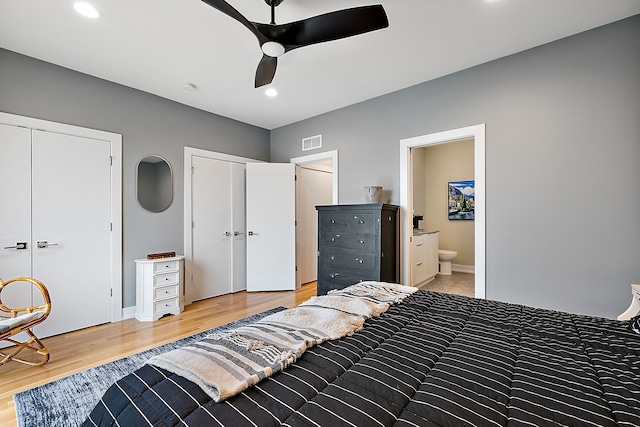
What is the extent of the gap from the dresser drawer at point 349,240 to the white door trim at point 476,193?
1.63 ft

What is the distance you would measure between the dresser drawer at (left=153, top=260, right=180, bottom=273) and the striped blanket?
247cm

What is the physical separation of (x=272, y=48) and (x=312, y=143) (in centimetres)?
242

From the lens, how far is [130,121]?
346cm

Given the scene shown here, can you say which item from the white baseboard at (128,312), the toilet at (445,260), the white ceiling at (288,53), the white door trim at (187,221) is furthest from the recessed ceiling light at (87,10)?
the toilet at (445,260)

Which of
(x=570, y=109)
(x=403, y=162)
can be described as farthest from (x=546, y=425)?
(x=403, y=162)

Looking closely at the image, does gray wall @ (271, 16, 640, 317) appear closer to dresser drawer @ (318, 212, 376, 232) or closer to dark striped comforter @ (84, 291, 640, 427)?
dresser drawer @ (318, 212, 376, 232)

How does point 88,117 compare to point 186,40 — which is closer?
point 186,40

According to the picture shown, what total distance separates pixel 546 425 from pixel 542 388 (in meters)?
0.19

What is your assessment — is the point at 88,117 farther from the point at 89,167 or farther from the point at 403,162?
the point at 403,162

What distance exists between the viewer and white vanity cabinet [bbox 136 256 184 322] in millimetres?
3330

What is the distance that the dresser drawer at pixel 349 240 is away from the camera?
3.32 metres

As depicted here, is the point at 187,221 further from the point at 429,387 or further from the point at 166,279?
the point at 429,387

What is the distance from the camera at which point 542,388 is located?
2.90ft

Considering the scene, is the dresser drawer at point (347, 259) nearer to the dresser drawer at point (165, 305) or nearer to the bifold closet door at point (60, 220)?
the dresser drawer at point (165, 305)
